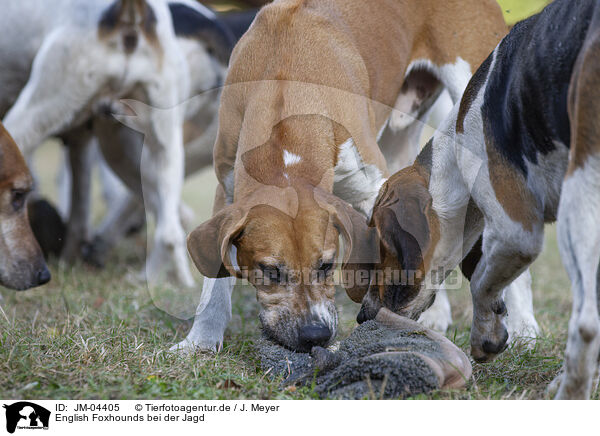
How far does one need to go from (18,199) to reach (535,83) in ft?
10.0

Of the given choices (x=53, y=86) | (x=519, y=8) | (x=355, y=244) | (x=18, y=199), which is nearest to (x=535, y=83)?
(x=355, y=244)

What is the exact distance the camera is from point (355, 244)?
3.30 m

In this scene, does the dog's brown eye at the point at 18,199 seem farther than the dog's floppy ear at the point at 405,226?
Yes

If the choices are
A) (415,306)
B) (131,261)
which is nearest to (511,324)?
(415,306)

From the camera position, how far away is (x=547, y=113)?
2.74 meters

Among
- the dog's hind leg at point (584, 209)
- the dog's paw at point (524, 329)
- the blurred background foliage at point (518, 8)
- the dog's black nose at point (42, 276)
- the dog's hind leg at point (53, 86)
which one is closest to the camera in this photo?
the dog's hind leg at point (584, 209)

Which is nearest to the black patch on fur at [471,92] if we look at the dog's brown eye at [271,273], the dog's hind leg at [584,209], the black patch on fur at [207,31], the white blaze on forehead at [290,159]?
the white blaze on forehead at [290,159]

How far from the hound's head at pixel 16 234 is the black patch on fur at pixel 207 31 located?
6.88ft

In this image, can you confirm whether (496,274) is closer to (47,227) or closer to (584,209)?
(584,209)

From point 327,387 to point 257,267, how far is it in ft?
1.92

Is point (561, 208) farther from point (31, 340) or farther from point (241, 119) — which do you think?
point (31, 340)

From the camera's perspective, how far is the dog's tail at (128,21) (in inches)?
200
